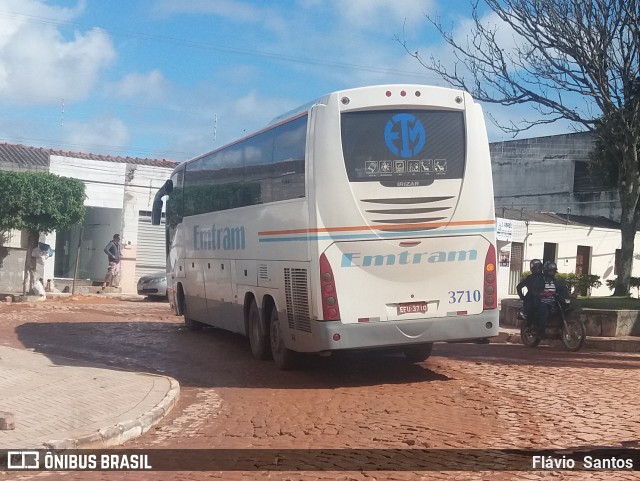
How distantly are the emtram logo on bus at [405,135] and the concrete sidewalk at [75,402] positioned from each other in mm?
4076

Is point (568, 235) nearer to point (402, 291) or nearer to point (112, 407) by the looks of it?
point (402, 291)

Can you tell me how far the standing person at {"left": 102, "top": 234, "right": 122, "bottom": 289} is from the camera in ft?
92.0

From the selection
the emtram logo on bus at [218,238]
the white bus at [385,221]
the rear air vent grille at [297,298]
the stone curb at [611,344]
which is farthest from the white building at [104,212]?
the white bus at [385,221]

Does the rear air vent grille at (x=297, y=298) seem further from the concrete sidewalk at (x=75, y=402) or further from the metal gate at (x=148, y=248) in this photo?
the metal gate at (x=148, y=248)

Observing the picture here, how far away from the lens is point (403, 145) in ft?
34.8

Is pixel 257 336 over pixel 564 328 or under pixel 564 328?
under

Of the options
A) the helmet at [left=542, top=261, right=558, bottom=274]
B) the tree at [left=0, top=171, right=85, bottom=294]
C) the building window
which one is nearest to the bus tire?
the helmet at [left=542, top=261, right=558, bottom=274]

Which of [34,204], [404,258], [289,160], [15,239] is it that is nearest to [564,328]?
[404,258]

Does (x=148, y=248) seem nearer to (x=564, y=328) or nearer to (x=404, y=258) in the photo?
(x=564, y=328)

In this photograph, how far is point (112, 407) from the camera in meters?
8.83

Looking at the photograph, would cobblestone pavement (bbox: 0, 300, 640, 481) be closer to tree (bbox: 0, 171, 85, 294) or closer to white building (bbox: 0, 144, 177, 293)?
tree (bbox: 0, 171, 85, 294)

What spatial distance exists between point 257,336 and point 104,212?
70.1 feet

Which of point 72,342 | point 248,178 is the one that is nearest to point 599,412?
point 248,178

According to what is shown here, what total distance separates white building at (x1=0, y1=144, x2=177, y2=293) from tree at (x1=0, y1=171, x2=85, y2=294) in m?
4.56
